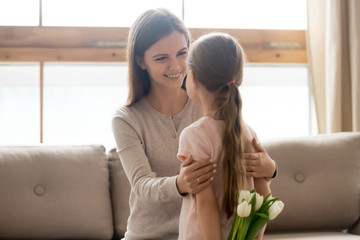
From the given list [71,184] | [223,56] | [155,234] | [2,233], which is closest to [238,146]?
[223,56]

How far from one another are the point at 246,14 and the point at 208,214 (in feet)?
7.03

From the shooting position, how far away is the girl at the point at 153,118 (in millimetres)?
1688

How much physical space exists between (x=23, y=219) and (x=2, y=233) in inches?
4.0

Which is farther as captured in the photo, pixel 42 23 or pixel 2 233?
pixel 42 23

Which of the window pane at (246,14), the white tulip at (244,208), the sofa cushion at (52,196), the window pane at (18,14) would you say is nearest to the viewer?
the white tulip at (244,208)

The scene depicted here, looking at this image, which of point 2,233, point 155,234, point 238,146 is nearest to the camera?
point 238,146

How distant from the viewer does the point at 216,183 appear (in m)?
1.33

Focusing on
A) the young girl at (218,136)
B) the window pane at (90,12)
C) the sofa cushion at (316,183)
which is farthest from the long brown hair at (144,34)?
the window pane at (90,12)

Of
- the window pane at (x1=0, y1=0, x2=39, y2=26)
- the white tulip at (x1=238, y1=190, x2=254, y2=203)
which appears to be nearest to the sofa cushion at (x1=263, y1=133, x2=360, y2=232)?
the white tulip at (x1=238, y1=190, x2=254, y2=203)

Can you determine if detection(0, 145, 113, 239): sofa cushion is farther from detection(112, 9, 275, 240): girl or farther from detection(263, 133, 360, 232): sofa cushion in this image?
detection(263, 133, 360, 232): sofa cushion

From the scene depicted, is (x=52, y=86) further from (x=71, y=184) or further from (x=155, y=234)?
(x=155, y=234)

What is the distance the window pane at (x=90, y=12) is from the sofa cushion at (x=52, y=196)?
38.7 inches

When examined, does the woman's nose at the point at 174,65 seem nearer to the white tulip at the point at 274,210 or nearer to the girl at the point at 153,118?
the girl at the point at 153,118

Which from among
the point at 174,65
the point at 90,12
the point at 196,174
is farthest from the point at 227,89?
the point at 90,12
